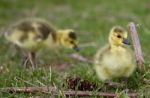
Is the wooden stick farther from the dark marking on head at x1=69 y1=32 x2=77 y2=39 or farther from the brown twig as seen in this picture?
the dark marking on head at x1=69 y1=32 x2=77 y2=39

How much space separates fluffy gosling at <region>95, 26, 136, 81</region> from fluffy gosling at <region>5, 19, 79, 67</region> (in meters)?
1.38

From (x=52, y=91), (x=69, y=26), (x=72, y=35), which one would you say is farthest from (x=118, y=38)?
(x=69, y=26)

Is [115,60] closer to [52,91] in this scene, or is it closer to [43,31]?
[52,91]

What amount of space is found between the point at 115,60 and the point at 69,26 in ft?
12.6

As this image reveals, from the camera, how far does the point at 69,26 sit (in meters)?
7.25

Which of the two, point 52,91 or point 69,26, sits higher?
point 69,26

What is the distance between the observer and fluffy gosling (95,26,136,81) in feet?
11.3

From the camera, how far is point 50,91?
11.2 ft

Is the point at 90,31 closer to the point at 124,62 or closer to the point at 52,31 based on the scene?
the point at 52,31

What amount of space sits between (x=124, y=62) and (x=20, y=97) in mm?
689

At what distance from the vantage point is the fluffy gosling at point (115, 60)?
11.3 feet

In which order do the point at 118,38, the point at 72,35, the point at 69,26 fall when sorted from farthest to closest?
1. the point at 69,26
2. the point at 72,35
3. the point at 118,38

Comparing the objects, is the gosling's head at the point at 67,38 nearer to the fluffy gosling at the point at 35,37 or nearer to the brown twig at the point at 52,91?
the fluffy gosling at the point at 35,37

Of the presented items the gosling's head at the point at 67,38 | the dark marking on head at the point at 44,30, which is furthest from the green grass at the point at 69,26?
the dark marking on head at the point at 44,30
